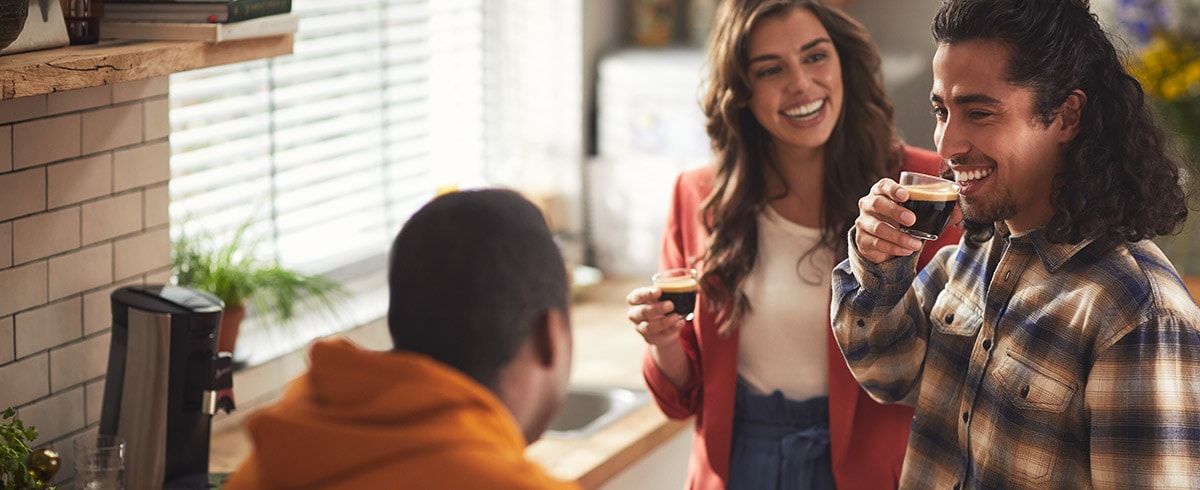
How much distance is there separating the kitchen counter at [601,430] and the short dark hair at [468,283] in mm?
1300

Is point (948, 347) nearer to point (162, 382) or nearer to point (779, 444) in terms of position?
point (779, 444)

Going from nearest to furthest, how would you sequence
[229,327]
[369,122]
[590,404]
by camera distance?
[229,327] → [590,404] → [369,122]

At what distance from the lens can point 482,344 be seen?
135 centimetres

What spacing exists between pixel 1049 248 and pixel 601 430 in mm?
1566

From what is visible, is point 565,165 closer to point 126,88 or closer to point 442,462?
point 126,88

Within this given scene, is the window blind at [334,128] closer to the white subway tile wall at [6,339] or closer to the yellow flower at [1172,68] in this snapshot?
the white subway tile wall at [6,339]

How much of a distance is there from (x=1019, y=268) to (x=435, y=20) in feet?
8.40

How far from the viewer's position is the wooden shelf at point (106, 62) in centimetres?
185

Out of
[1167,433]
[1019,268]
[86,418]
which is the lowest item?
[86,418]

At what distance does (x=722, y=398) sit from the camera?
2449 millimetres

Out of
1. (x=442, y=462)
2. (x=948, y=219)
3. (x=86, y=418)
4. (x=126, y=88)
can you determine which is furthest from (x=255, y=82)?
(x=442, y=462)

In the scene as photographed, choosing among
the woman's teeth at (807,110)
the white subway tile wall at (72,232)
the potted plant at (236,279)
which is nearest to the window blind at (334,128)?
the potted plant at (236,279)

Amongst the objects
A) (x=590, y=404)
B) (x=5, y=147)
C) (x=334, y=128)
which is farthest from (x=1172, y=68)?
(x=5, y=147)

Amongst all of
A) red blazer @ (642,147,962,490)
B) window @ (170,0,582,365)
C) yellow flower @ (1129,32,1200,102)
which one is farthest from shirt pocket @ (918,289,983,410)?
yellow flower @ (1129,32,1200,102)
